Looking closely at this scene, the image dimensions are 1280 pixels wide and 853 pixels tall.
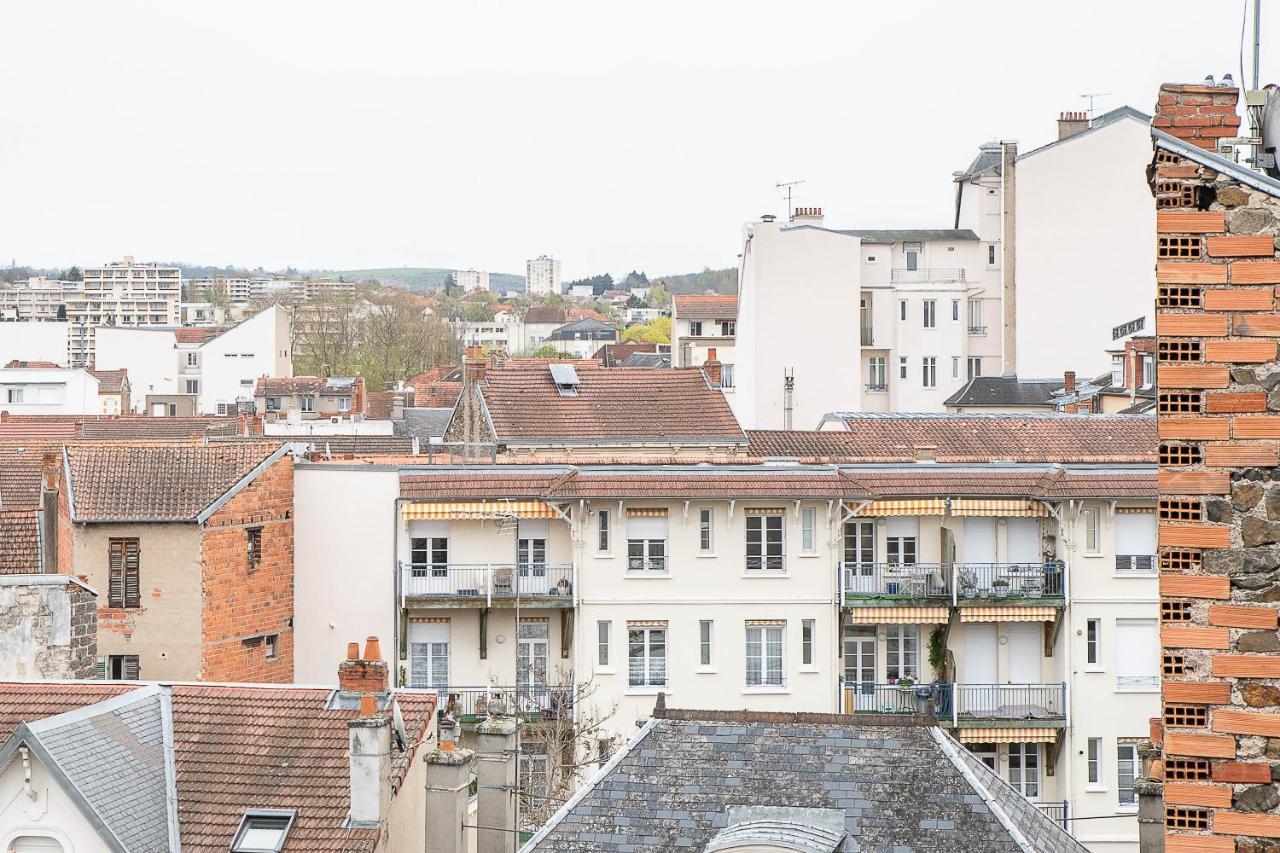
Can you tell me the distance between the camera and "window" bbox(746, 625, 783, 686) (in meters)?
38.0

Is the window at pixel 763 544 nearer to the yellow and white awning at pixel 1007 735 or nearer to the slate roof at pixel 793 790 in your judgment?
the yellow and white awning at pixel 1007 735

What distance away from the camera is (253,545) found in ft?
126

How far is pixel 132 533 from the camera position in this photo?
37.1 m

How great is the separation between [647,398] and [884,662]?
11.6m

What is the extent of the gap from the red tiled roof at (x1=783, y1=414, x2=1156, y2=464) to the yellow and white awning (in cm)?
732

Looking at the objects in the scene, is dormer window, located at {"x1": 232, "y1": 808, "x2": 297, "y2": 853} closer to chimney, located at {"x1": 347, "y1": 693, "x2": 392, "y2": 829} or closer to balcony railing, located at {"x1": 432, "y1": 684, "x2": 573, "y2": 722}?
chimney, located at {"x1": 347, "y1": 693, "x2": 392, "y2": 829}

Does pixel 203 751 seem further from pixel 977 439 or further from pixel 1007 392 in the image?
pixel 1007 392

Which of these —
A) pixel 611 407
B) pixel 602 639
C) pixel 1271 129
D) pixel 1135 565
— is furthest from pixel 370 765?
pixel 611 407

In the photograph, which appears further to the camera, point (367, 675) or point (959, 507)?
point (959, 507)

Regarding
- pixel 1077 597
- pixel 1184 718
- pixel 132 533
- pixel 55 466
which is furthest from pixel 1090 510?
pixel 1184 718

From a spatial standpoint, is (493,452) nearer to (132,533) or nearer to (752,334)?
(132,533)

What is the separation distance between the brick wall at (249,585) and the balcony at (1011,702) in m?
14.9

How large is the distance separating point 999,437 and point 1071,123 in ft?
114

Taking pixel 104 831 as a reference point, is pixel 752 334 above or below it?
above
